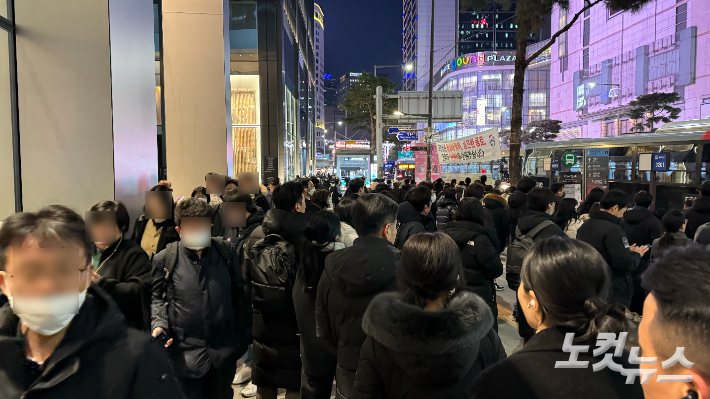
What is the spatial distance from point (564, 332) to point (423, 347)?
542 mm

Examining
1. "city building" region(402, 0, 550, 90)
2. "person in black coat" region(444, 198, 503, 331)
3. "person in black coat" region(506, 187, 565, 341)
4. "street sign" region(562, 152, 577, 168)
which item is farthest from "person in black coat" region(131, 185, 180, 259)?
"city building" region(402, 0, 550, 90)

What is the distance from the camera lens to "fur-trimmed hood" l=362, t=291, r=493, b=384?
174 centimetres

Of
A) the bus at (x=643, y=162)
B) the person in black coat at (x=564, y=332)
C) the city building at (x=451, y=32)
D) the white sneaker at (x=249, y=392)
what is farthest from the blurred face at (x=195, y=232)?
the city building at (x=451, y=32)

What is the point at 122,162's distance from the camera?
573 centimetres

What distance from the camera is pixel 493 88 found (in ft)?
305

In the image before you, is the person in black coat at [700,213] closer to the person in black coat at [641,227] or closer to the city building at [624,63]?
the person in black coat at [641,227]

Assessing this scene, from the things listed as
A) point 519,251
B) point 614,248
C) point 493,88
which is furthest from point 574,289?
point 493,88

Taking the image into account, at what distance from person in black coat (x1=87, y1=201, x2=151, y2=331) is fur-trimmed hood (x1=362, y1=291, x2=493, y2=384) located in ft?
5.73

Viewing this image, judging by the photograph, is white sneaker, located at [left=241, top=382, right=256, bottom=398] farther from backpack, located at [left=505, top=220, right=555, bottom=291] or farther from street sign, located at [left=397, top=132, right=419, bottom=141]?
street sign, located at [left=397, top=132, right=419, bottom=141]

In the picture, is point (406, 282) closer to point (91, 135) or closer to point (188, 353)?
point (188, 353)

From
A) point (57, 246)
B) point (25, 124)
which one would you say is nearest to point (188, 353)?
point (57, 246)

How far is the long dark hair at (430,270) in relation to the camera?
1987mm

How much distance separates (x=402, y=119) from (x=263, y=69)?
27.5 ft

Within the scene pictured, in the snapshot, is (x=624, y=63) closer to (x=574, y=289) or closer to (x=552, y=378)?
(x=574, y=289)
